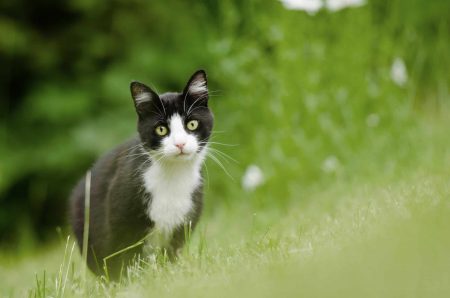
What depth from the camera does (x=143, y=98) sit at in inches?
131

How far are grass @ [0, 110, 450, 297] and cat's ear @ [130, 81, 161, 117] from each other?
0.71 meters

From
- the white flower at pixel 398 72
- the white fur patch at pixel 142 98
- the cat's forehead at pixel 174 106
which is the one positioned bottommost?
the white flower at pixel 398 72

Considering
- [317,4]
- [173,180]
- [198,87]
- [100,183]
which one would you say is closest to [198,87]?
[198,87]

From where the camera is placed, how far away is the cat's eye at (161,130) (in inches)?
130

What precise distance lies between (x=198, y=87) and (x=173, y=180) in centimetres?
46

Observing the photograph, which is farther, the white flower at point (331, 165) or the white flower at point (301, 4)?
the white flower at point (331, 165)

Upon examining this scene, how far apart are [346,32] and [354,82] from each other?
16.0 inches

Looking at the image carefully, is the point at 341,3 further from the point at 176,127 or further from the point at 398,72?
the point at 176,127

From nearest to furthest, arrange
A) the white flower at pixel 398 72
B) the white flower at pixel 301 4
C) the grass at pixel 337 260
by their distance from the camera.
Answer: the grass at pixel 337 260, the white flower at pixel 301 4, the white flower at pixel 398 72

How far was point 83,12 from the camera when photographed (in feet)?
23.5

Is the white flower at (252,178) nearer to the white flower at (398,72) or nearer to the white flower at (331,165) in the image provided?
the white flower at (331,165)

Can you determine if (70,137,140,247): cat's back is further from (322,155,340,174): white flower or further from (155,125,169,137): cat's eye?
(322,155,340,174): white flower

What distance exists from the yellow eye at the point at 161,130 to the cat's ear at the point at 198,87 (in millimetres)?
196

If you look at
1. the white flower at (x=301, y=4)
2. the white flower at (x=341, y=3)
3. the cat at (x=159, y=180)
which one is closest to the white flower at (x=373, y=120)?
the white flower at (x=341, y=3)
